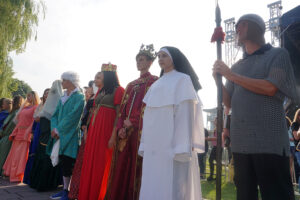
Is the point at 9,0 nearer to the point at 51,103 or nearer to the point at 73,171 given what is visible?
the point at 51,103

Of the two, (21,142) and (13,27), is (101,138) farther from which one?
(13,27)

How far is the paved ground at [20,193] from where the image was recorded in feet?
15.2

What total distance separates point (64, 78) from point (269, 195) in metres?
3.95

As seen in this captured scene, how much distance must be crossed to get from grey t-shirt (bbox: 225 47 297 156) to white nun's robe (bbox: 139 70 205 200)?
2.36ft

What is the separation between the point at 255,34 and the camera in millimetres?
2096

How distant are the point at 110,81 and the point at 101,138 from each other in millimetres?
905

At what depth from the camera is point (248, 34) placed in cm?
209

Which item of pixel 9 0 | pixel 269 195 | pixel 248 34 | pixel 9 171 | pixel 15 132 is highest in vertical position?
pixel 9 0

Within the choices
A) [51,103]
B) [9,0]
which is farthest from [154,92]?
[9,0]

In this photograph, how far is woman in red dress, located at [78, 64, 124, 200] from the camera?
12.6ft

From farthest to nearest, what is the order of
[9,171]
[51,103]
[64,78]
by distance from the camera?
[9,171], [51,103], [64,78]

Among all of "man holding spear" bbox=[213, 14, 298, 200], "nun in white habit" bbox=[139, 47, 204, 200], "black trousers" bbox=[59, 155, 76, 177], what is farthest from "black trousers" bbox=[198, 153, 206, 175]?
"man holding spear" bbox=[213, 14, 298, 200]

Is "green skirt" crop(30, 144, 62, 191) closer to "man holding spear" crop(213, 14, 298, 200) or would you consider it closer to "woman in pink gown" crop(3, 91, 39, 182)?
"woman in pink gown" crop(3, 91, 39, 182)

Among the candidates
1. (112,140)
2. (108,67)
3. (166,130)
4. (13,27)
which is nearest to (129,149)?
(112,140)
